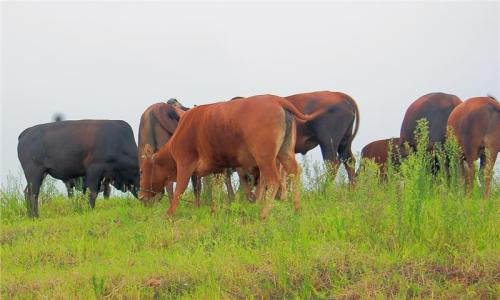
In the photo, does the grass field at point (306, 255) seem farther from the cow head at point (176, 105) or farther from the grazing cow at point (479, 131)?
the cow head at point (176, 105)

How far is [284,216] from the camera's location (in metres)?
6.77

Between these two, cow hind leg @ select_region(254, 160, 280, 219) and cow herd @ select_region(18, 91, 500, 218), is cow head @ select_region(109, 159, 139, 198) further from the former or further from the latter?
cow hind leg @ select_region(254, 160, 280, 219)

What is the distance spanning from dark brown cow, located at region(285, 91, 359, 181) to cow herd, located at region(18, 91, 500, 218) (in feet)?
0.06

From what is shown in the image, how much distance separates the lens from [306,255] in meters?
6.13

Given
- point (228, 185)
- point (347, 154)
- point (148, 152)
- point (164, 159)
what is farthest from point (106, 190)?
point (347, 154)

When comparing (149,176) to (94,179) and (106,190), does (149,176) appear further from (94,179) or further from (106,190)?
(106,190)

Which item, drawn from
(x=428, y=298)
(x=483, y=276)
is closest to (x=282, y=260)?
(x=428, y=298)

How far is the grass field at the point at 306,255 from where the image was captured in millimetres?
5758

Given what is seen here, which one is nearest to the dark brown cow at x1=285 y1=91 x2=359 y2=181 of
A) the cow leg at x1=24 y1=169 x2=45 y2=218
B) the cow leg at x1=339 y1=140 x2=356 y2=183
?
the cow leg at x1=339 y1=140 x2=356 y2=183

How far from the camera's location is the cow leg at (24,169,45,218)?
39.1 feet

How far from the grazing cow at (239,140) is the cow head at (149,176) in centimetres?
39

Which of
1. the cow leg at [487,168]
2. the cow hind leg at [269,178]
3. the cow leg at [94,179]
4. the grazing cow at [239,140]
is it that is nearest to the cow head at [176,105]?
the grazing cow at [239,140]

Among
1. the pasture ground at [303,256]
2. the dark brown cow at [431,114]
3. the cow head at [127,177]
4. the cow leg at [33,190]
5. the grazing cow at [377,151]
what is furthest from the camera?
the grazing cow at [377,151]

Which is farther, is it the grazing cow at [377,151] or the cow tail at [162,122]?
the grazing cow at [377,151]
